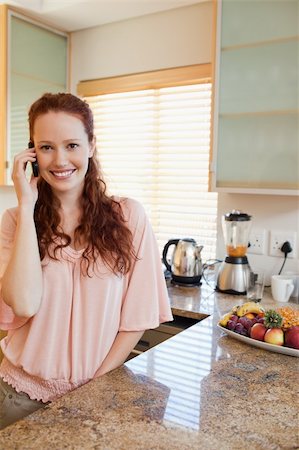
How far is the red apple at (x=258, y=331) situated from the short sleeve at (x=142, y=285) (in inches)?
11.5

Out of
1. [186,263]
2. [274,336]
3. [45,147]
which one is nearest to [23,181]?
[45,147]

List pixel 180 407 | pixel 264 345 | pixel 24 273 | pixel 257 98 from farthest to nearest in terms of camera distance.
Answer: pixel 257 98, pixel 264 345, pixel 24 273, pixel 180 407

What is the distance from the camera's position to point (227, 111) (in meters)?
2.07

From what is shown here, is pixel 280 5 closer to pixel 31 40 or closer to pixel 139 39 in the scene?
pixel 139 39

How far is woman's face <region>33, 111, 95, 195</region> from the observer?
1274 millimetres

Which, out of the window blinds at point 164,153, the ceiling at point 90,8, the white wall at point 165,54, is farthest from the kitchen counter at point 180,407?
the ceiling at point 90,8

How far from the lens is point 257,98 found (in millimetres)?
1998

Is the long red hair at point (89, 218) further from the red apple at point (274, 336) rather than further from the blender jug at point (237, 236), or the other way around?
the blender jug at point (237, 236)

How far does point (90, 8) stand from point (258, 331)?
2010 mm

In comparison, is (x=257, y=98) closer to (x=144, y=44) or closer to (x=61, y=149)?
(x=144, y=44)

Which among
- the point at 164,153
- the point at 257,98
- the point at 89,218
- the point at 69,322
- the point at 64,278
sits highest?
the point at 257,98

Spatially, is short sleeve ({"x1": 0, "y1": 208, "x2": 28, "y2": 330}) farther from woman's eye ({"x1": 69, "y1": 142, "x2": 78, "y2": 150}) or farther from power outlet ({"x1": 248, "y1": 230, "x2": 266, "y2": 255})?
power outlet ({"x1": 248, "y1": 230, "x2": 266, "y2": 255})

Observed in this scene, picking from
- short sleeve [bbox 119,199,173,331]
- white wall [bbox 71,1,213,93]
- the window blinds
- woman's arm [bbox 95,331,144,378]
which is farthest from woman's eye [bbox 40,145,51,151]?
white wall [bbox 71,1,213,93]

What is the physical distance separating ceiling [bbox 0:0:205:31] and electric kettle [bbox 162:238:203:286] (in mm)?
1309
